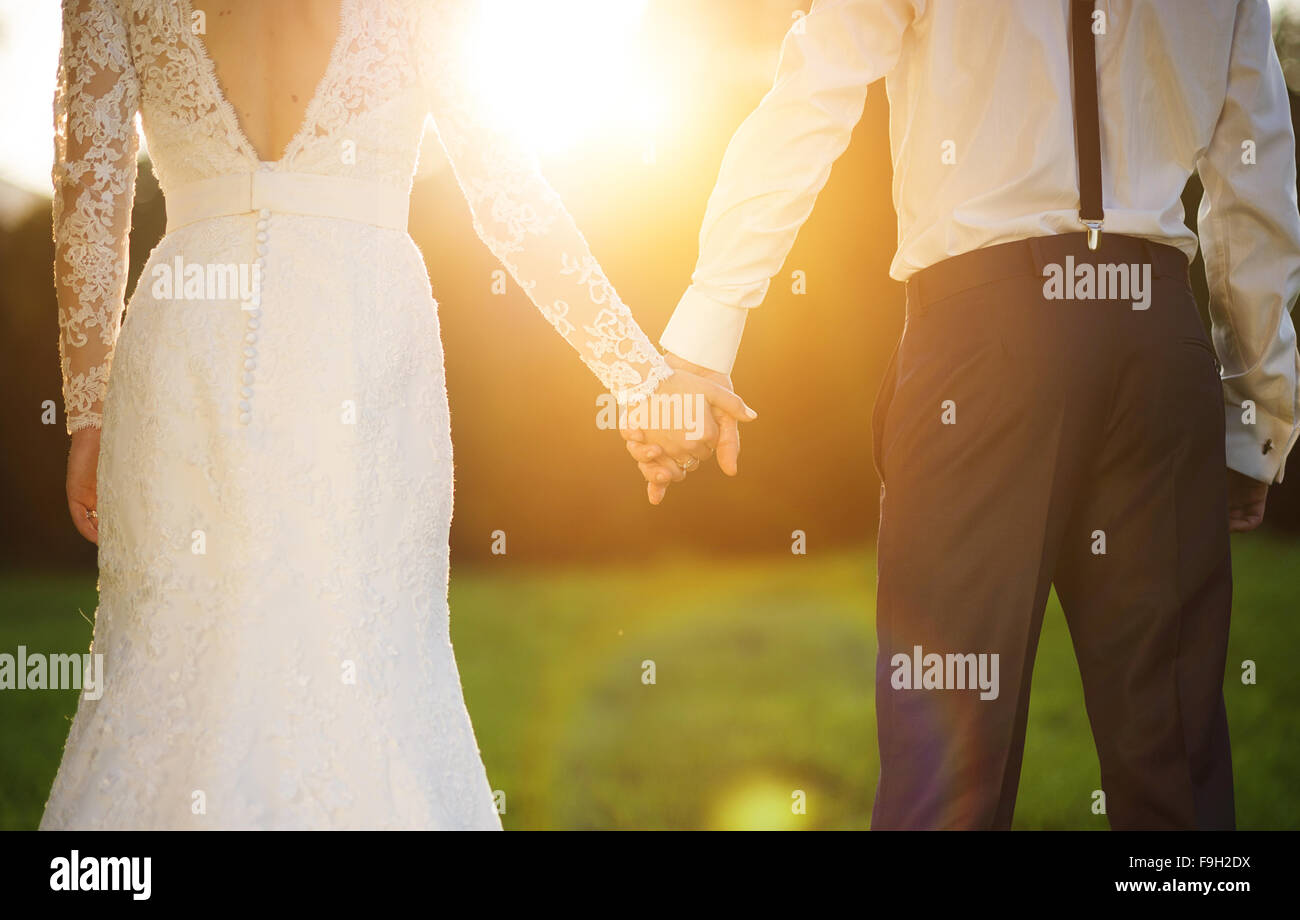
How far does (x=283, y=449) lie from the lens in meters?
1.43

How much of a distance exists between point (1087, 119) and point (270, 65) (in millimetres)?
1084

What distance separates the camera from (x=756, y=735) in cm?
418

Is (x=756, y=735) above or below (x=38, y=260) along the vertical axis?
below

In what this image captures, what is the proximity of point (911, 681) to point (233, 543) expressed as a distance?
2.87ft

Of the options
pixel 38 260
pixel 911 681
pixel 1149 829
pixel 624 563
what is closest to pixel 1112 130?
pixel 911 681

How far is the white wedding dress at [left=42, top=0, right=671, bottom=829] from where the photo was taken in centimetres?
138

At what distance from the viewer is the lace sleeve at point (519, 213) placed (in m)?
1.52

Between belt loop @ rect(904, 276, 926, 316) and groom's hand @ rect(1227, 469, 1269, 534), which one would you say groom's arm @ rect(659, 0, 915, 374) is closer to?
belt loop @ rect(904, 276, 926, 316)

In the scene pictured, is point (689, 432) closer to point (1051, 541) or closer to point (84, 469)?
point (1051, 541)

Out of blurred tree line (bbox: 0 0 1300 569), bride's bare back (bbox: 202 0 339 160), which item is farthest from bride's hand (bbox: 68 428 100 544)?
blurred tree line (bbox: 0 0 1300 569)

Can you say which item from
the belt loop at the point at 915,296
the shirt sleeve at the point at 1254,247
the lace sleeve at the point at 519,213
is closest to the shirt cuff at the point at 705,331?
the lace sleeve at the point at 519,213

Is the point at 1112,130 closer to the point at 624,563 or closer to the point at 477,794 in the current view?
the point at 477,794
